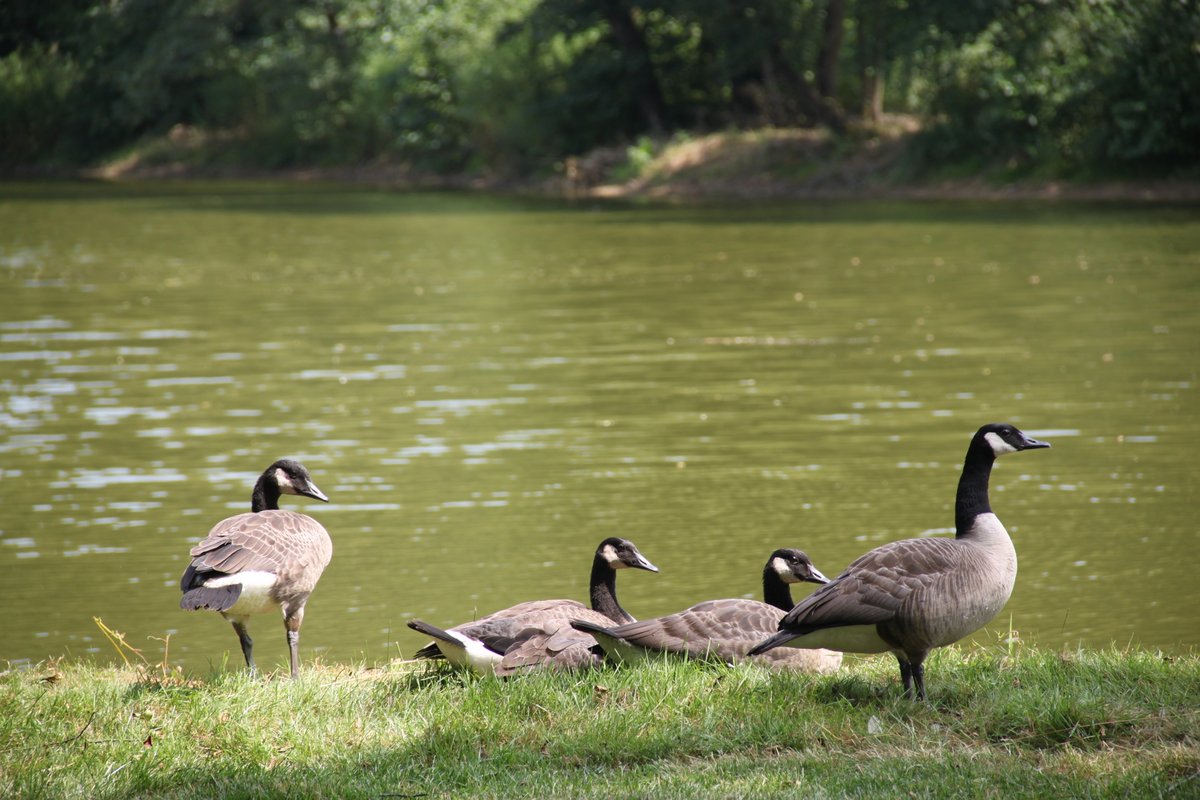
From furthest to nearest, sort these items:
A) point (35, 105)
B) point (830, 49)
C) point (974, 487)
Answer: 1. point (35, 105)
2. point (830, 49)
3. point (974, 487)

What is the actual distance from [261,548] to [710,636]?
7.70 feet

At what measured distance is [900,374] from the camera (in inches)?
738

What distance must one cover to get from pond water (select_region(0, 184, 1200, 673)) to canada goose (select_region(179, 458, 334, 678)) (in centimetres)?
35

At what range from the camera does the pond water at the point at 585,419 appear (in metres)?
11.0

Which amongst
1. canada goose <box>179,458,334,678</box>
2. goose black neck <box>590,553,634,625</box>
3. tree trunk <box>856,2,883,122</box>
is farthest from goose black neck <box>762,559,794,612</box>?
tree trunk <box>856,2,883,122</box>

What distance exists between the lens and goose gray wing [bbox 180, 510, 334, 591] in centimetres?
752

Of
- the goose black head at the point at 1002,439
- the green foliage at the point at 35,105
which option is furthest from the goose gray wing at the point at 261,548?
the green foliage at the point at 35,105

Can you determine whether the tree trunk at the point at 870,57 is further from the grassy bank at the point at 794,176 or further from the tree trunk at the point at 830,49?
the grassy bank at the point at 794,176

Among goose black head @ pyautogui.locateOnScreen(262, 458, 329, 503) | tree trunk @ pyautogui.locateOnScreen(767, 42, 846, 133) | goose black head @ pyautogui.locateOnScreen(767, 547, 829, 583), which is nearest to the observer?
goose black head @ pyautogui.locateOnScreen(767, 547, 829, 583)

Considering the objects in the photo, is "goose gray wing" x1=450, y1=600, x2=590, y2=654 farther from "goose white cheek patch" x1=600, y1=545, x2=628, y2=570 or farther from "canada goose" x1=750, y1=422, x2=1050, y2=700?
"canada goose" x1=750, y1=422, x2=1050, y2=700

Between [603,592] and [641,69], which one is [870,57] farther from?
[603,592]

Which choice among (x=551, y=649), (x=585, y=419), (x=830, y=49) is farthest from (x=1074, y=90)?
(x=551, y=649)

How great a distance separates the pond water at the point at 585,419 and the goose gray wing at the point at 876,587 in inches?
114

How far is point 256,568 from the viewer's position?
762 cm
